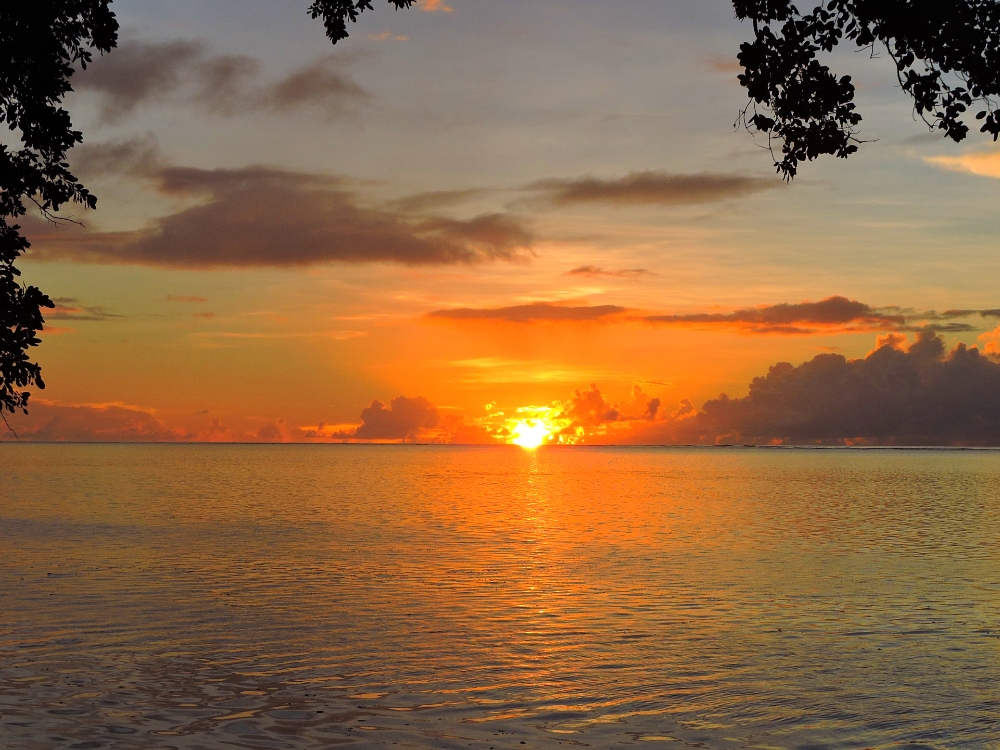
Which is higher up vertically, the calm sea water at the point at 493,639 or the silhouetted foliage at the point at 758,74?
the silhouetted foliage at the point at 758,74

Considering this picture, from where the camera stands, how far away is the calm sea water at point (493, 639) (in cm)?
1609

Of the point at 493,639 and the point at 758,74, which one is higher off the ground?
the point at 758,74

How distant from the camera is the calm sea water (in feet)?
52.8

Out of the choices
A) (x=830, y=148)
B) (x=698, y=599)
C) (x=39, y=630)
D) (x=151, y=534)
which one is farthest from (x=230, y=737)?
(x=151, y=534)

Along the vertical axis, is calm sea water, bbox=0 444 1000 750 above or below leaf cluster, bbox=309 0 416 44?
below

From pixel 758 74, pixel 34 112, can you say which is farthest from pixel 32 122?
pixel 758 74

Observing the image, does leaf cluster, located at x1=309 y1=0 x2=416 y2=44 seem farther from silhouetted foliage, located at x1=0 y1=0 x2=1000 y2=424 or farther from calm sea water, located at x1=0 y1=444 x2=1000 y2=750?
calm sea water, located at x1=0 y1=444 x2=1000 y2=750

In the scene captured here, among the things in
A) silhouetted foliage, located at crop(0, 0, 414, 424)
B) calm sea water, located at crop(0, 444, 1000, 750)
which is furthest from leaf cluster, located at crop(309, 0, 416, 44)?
calm sea water, located at crop(0, 444, 1000, 750)

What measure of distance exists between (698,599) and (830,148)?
1773 cm

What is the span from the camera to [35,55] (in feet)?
54.9

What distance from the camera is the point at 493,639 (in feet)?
76.6

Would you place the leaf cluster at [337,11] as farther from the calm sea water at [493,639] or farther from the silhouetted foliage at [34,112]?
the calm sea water at [493,639]

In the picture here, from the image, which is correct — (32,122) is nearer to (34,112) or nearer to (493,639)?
(34,112)

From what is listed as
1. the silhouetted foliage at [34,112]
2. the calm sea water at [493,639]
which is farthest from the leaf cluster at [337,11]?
the calm sea water at [493,639]
